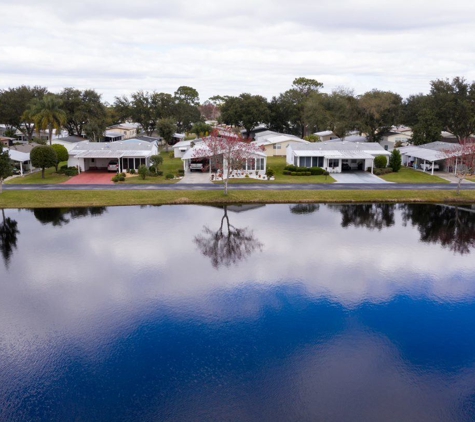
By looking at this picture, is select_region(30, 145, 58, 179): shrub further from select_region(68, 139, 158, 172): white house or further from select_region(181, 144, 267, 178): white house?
select_region(181, 144, 267, 178): white house

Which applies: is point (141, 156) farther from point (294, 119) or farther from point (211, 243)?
point (294, 119)

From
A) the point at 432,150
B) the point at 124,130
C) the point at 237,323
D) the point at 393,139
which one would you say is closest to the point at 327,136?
the point at 393,139

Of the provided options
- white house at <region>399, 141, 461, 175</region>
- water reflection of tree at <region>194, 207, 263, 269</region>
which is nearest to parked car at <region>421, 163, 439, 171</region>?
white house at <region>399, 141, 461, 175</region>

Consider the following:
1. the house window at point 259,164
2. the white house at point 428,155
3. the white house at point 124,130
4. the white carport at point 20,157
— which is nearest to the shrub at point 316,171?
the house window at point 259,164

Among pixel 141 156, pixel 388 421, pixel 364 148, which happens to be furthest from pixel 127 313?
pixel 364 148

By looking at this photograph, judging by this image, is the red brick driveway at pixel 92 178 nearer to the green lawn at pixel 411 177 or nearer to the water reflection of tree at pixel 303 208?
the water reflection of tree at pixel 303 208

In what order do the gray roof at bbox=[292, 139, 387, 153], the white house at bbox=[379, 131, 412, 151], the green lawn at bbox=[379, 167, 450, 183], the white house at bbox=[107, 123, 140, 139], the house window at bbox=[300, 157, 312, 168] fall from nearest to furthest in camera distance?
the green lawn at bbox=[379, 167, 450, 183] < the house window at bbox=[300, 157, 312, 168] < the gray roof at bbox=[292, 139, 387, 153] < the white house at bbox=[379, 131, 412, 151] < the white house at bbox=[107, 123, 140, 139]
